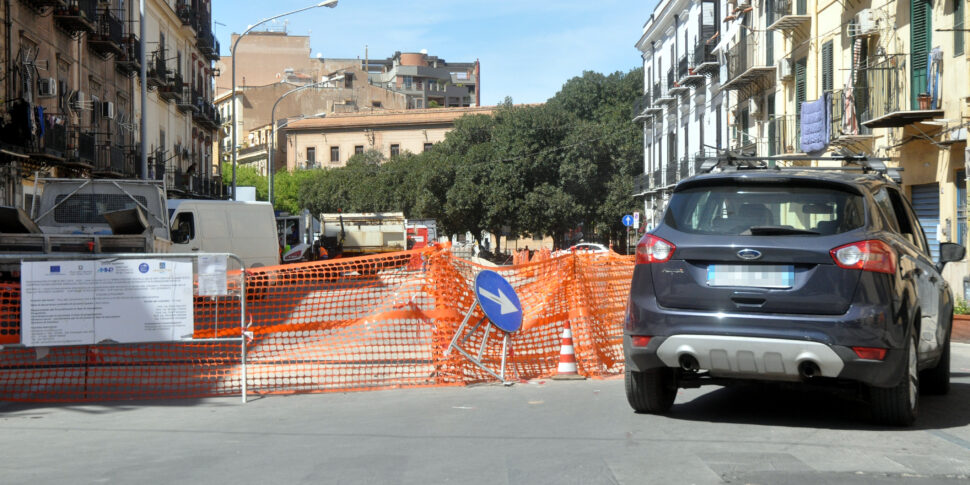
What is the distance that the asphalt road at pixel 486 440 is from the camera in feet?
20.0

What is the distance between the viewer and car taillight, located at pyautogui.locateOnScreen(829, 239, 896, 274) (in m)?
6.98

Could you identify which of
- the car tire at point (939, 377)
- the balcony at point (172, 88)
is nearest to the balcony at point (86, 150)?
the balcony at point (172, 88)

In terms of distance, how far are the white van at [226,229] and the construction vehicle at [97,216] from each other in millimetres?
1501

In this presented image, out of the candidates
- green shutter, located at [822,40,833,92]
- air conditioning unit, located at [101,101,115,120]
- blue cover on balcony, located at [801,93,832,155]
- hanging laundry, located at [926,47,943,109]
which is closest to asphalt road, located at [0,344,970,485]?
hanging laundry, located at [926,47,943,109]

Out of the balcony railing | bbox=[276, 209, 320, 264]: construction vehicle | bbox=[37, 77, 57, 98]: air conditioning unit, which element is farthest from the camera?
bbox=[276, 209, 320, 264]: construction vehicle

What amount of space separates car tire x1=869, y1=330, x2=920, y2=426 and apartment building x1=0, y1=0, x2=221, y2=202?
2128 cm

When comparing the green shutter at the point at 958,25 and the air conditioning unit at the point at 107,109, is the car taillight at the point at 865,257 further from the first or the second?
the air conditioning unit at the point at 107,109

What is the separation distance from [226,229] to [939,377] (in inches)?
721

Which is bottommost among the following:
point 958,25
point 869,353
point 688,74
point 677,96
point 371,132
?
point 869,353

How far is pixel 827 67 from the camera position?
2858 cm

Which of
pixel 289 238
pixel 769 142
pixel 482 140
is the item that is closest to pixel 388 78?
pixel 482 140

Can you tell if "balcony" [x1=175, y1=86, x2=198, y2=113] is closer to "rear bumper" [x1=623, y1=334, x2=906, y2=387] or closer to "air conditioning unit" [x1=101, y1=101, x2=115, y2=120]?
"air conditioning unit" [x1=101, y1=101, x2=115, y2=120]

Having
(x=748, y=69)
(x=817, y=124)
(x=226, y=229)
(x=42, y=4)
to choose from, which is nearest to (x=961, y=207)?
(x=817, y=124)

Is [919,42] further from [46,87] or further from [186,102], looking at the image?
[186,102]
